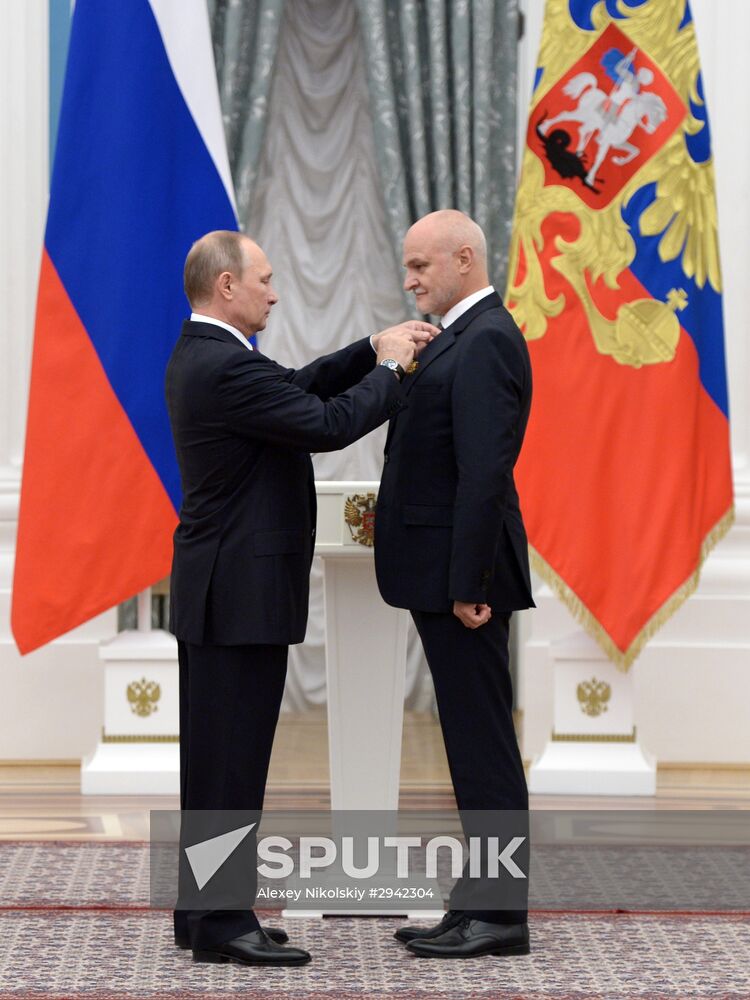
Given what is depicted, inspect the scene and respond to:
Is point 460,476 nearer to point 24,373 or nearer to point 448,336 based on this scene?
point 448,336

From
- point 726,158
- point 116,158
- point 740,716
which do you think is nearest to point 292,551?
point 116,158

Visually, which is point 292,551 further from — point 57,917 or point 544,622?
point 544,622

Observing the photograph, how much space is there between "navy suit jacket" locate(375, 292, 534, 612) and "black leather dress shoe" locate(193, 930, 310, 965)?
2.51ft

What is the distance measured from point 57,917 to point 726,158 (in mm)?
3878

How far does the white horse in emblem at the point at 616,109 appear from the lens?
4.98 metres

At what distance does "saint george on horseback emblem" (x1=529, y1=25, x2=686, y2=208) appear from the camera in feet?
16.3

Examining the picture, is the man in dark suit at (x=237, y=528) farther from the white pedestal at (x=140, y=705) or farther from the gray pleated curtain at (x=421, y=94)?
the gray pleated curtain at (x=421, y=94)

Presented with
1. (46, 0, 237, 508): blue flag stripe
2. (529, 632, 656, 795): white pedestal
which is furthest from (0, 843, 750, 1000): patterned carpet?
(46, 0, 237, 508): blue flag stripe

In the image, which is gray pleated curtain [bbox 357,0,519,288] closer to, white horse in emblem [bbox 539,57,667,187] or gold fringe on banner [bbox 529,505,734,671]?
white horse in emblem [bbox 539,57,667,187]

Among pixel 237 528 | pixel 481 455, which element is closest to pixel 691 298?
pixel 481 455

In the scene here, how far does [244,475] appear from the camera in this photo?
3.16 meters

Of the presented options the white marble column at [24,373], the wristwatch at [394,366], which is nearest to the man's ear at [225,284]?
the wristwatch at [394,366]

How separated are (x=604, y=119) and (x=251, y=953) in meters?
3.08

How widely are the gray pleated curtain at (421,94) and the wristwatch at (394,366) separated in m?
2.80
